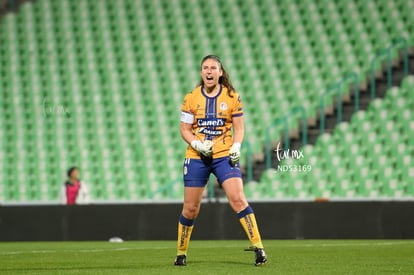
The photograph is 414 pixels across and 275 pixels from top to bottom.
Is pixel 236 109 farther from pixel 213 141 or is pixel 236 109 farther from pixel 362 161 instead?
pixel 362 161

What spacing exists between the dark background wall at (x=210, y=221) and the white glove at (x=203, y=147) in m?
6.19

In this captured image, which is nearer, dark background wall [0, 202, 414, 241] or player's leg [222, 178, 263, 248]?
player's leg [222, 178, 263, 248]

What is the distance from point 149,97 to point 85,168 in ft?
7.15

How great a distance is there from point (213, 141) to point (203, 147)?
167 mm

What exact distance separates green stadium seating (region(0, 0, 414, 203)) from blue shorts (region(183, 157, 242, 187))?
8663 millimetres

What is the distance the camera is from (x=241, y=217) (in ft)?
27.3

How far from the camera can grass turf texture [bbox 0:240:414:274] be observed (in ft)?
26.4

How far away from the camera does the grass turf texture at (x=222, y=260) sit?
8047mm

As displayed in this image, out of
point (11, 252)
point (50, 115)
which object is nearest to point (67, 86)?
point (50, 115)

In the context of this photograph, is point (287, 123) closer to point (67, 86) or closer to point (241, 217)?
point (67, 86)

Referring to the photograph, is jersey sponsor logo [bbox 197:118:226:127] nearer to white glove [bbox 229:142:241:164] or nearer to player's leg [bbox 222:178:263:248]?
white glove [bbox 229:142:241:164]

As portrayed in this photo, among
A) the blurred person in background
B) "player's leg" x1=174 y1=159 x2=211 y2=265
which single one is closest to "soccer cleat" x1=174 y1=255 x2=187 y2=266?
"player's leg" x1=174 y1=159 x2=211 y2=265

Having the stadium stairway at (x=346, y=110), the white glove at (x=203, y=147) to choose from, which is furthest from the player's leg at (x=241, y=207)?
the stadium stairway at (x=346, y=110)

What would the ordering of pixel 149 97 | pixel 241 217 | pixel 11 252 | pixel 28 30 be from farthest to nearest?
pixel 28 30, pixel 149 97, pixel 11 252, pixel 241 217
